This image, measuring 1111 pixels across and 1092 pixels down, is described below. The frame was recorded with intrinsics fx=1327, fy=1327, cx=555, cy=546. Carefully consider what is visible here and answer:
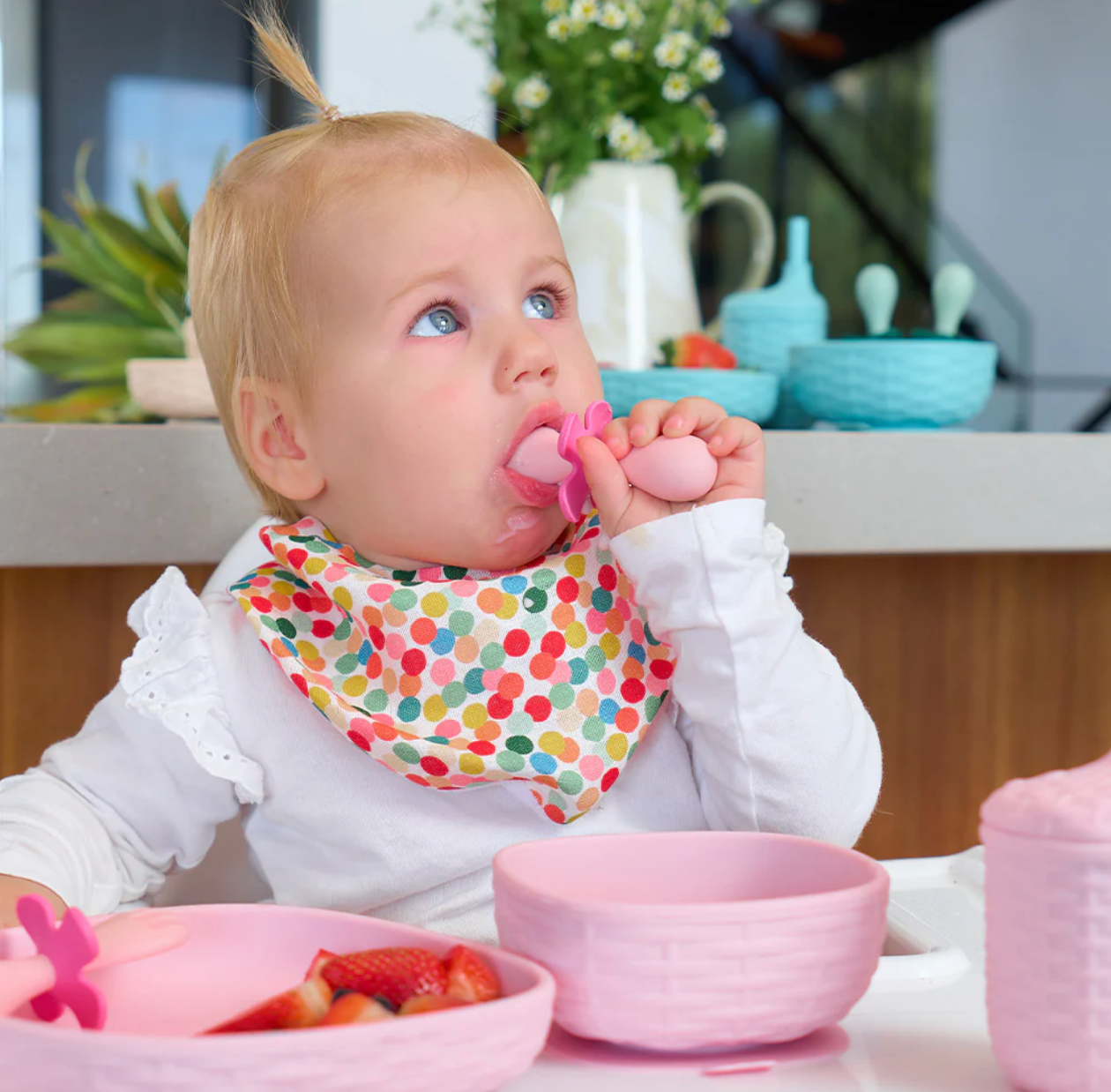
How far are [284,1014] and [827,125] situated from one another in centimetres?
678

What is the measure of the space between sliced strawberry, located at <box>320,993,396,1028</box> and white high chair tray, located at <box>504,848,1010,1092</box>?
7 centimetres

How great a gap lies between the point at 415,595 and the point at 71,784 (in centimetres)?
26

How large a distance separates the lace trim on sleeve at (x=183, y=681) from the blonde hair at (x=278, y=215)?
0.13m

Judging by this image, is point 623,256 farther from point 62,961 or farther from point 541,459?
point 62,961

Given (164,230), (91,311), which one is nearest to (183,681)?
(164,230)

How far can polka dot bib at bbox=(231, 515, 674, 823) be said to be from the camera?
83 cm

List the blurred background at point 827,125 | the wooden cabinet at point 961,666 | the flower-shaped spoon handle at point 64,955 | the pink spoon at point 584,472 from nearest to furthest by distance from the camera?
the flower-shaped spoon handle at point 64,955, the pink spoon at point 584,472, the wooden cabinet at point 961,666, the blurred background at point 827,125

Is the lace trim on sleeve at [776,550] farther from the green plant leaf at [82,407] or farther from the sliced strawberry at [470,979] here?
the green plant leaf at [82,407]

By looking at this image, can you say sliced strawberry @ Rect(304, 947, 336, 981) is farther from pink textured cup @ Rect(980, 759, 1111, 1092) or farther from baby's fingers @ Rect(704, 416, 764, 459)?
baby's fingers @ Rect(704, 416, 764, 459)

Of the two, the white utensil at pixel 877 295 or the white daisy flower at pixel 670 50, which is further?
the white daisy flower at pixel 670 50

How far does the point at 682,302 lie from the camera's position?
174 cm

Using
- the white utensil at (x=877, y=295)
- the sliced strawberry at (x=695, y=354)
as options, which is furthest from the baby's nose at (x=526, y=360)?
the white utensil at (x=877, y=295)

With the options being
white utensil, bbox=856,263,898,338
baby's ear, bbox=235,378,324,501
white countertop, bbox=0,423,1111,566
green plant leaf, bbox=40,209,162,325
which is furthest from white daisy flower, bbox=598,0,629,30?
baby's ear, bbox=235,378,324,501

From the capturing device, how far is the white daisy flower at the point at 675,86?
1743mm
